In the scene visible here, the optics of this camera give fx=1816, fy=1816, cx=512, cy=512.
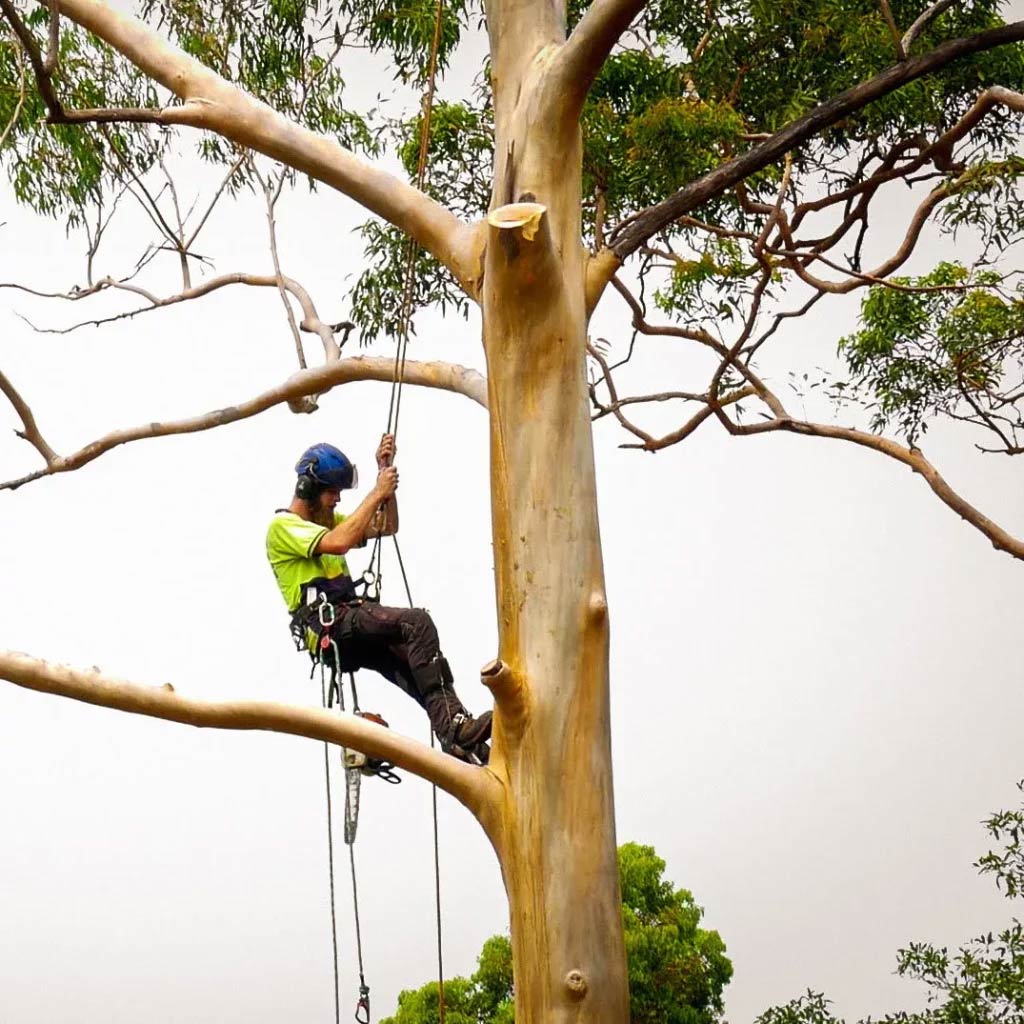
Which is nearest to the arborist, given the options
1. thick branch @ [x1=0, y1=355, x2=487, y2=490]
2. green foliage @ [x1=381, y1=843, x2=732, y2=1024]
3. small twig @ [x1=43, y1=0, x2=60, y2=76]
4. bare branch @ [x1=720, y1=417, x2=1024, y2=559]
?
thick branch @ [x1=0, y1=355, x2=487, y2=490]

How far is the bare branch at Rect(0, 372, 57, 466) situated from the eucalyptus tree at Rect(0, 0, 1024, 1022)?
0.02 meters

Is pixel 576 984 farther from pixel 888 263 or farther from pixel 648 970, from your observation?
pixel 648 970

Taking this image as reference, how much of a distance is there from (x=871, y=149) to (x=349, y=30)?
2.44 metres

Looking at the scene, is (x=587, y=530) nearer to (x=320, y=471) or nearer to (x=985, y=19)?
(x=320, y=471)

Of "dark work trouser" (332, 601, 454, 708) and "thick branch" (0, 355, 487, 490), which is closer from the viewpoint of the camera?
"dark work trouser" (332, 601, 454, 708)

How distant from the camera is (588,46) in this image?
4.90 m

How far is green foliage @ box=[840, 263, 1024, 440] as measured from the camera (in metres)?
8.64

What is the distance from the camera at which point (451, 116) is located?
26.2ft

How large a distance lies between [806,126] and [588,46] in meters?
0.72

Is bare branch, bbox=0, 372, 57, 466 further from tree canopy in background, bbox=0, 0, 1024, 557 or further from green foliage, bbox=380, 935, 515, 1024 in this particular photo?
green foliage, bbox=380, 935, 515, 1024

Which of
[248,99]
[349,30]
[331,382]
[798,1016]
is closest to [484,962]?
[798,1016]

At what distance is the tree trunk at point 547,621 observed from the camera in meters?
4.72

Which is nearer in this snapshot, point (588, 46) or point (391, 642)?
point (588, 46)

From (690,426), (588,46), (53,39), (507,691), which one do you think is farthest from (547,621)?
(690,426)
